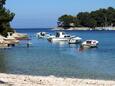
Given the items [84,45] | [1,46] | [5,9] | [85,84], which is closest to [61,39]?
[84,45]

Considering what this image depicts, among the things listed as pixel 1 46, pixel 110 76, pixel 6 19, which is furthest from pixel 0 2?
pixel 110 76

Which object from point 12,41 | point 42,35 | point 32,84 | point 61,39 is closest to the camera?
point 32,84

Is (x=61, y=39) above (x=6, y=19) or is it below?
below

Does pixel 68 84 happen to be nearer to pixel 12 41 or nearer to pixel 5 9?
pixel 5 9

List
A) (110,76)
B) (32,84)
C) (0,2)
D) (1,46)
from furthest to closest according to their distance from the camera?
(1,46) < (0,2) < (110,76) < (32,84)

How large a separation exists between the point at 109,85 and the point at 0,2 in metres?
34.5

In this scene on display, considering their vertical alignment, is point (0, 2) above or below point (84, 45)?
above

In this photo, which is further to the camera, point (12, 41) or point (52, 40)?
point (52, 40)

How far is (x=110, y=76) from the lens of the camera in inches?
1276

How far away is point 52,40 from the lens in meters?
113

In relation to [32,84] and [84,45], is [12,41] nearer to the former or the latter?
[84,45]

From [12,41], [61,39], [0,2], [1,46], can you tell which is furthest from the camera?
[61,39]

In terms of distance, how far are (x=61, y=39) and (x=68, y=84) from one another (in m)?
89.6

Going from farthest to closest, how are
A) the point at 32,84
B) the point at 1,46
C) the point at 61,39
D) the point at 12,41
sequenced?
the point at 61,39
the point at 12,41
the point at 1,46
the point at 32,84
